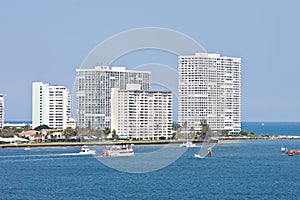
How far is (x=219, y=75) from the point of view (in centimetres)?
7025

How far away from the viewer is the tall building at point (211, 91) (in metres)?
67.2

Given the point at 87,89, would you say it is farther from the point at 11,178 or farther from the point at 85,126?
the point at 11,178

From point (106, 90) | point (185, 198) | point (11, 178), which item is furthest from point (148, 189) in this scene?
point (106, 90)

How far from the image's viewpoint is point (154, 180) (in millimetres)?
27469

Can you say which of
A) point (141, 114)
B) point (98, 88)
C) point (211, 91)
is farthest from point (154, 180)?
point (211, 91)

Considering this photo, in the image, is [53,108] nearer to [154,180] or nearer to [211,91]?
[211,91]

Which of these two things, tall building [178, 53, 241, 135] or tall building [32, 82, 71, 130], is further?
tall building [32, 82, 71, 130]

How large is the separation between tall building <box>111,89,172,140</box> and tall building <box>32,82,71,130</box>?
8.84 metres

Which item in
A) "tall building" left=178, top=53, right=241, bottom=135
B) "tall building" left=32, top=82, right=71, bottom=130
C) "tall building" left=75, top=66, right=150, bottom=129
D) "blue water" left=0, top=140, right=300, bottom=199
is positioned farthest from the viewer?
"tall building" left=32, top=82, right=71, bottom=130

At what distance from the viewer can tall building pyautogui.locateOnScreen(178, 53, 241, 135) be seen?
67175 mm

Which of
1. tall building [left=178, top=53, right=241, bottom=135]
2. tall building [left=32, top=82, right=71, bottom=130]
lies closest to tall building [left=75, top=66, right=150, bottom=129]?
tall building [left=178, top=53, right=241, bottom=135]

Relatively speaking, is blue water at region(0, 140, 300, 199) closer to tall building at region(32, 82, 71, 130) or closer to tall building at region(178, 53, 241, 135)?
tall building at region(178, 53, 241, 135)

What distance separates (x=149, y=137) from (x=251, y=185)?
3417 centimetres

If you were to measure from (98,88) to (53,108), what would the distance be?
7.63 meters
